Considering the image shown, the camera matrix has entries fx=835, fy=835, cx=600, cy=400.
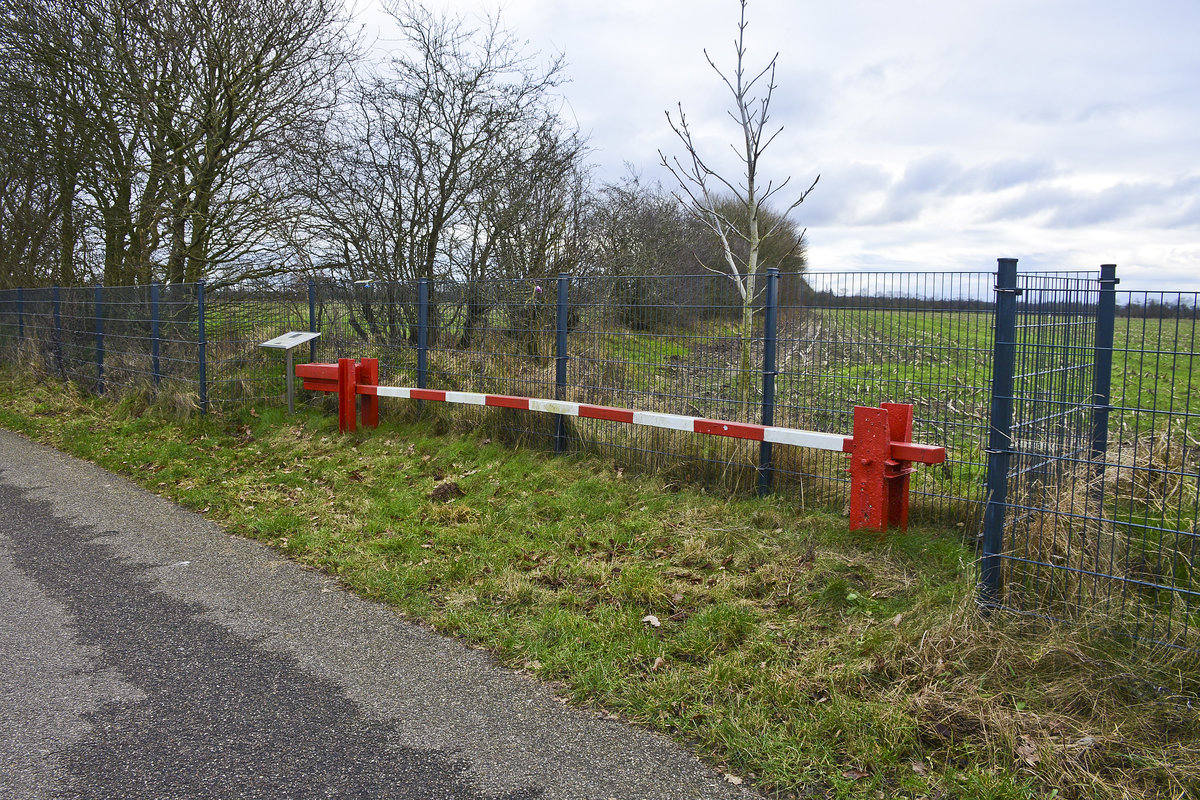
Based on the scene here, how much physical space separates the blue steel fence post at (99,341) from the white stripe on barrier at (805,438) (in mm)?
11410

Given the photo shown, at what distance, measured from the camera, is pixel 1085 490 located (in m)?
4.61

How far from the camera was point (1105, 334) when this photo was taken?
5953 mm

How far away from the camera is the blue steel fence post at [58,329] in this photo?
1463 centimetres

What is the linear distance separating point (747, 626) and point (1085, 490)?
2.03 m

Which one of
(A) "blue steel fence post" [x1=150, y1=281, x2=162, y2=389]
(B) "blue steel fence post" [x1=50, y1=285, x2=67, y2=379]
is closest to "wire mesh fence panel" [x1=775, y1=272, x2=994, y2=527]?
(A) "blue steel fence post" [x1=150, y1=281, x2=162, y2=389]

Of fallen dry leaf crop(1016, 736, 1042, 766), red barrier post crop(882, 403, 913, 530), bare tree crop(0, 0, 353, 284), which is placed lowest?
fallen dry leaf crop(1016, 736, 1042, 766)

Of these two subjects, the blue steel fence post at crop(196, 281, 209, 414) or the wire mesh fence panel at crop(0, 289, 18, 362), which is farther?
the wire mesh fence panel at crop(0, 289, 18, 362)

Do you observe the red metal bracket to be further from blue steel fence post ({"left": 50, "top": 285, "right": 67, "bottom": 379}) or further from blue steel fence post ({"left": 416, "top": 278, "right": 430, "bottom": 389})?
blue steel fence post ({"left": 50, "top": 285, "right": 67, "bottom": 379})

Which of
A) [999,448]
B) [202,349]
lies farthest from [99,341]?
[999,448]

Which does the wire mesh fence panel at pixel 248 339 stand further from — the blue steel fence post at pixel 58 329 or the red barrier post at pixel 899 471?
the red barrier post at pixel 899 471

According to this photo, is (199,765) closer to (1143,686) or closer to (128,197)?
(1143,686)

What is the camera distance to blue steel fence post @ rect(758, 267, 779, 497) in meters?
6.71

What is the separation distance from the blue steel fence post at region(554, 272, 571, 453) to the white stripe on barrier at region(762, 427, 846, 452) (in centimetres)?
257

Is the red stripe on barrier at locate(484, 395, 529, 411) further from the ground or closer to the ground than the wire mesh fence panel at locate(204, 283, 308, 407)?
closer to the ground
